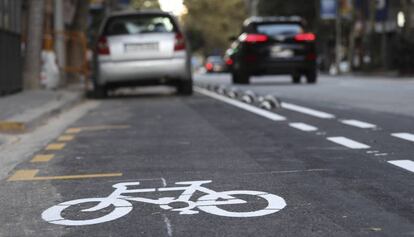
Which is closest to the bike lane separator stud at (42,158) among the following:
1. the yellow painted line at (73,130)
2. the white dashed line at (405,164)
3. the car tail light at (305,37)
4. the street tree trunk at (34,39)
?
the yellow painted line at (73,130)

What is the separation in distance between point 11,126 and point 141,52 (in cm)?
702

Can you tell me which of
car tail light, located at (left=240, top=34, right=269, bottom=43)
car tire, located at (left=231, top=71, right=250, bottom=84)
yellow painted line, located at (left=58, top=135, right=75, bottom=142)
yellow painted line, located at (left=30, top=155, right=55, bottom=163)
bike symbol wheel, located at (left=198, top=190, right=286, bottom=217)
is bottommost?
car tire, located at (left=231, top=71, right=250, bottom=84)

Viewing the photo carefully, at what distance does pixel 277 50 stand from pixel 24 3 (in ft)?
21.9

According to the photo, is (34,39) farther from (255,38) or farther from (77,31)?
(77,31)

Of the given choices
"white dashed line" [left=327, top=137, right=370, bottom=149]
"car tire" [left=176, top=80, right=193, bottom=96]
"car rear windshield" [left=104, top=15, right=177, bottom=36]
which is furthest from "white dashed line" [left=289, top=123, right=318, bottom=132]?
"car tire" [left=176, top=80, right=193, bottom=96]

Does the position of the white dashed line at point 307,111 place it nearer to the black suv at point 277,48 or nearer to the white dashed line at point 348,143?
the white dashed line at point 348,143

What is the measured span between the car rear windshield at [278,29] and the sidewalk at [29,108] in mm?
7162

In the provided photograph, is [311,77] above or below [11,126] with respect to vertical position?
below

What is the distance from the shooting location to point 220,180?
260 inches

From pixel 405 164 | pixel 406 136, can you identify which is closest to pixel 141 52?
pixel 406 136

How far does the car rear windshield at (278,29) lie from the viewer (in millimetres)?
25125

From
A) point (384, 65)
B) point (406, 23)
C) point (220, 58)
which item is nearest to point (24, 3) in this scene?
point (406, 23)

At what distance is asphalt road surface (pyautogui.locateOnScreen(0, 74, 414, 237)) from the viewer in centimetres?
508

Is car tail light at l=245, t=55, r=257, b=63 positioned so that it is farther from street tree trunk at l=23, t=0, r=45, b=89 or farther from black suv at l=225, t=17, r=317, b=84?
street tree trunk at l=23, t=0, r=45, b=89
